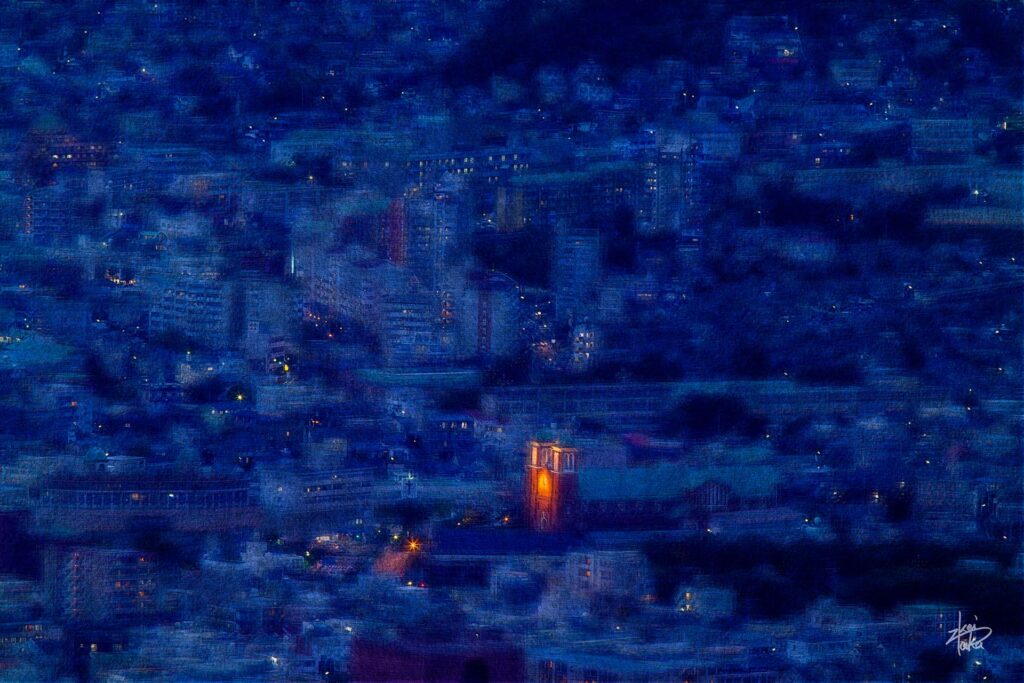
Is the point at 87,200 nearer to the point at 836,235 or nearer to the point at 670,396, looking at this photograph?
the point at 670,396

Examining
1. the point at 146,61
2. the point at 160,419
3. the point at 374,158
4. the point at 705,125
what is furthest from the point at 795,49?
the point at 160,419
